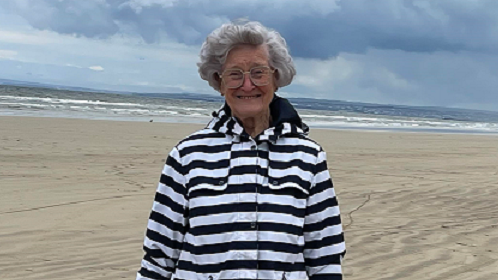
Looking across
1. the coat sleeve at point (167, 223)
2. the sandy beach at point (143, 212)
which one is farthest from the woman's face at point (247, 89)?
the sandy beach at point (143, 212)

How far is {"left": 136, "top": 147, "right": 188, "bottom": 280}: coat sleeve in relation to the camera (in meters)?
2.12

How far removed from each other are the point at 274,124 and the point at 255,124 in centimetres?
8

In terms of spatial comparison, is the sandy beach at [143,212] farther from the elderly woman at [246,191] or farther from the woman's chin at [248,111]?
the woman's chin at [248,111]

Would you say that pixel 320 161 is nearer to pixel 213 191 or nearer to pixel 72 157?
pixel 213 191

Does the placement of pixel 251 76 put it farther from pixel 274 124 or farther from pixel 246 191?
pixel 246 191

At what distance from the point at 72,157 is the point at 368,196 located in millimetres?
5769

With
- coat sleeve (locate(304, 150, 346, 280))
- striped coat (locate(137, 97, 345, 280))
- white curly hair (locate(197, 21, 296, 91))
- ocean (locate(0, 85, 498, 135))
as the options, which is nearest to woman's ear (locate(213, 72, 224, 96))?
white curly hair (locate(197, 21, 296, 91))

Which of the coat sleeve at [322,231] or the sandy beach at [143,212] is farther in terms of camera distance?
Answer: the sandy beach at [143,212]

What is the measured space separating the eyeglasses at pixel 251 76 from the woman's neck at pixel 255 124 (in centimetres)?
12

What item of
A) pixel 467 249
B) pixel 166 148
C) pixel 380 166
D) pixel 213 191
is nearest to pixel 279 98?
pixel 213 191

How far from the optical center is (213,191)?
2.06 metres

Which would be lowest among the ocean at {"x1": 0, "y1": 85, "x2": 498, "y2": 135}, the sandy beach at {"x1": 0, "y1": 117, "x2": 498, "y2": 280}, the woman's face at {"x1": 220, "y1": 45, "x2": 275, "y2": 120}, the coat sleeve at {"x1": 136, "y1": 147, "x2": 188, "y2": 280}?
the ocean at {"x1": 0, "y1": 85, "x2": 498, "y2": 135}

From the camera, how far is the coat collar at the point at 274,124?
211 centimetres

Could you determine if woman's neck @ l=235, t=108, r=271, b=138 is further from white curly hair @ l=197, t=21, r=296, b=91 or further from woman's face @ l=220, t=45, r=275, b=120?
white curly hair @ l=197, t=21, r=296, b=91
